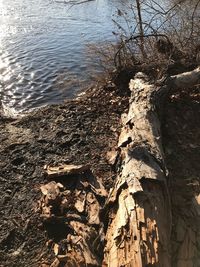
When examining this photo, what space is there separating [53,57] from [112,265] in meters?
8.06

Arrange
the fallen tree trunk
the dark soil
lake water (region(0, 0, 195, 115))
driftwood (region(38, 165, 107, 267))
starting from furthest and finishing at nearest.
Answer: lake water (region(0, 0, 195, 115))
the dark soil
driftwood (region(38, 165, 107, 267))
the fallen tree trunk

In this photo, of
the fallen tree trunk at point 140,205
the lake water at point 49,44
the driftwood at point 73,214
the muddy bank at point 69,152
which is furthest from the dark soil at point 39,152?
the lake water at point 49,44

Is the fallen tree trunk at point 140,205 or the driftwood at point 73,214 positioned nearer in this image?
the fallen tree trunk at point 140,205

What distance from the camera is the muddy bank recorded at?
13.9ft

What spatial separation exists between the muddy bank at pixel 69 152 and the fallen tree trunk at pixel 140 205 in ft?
1.40

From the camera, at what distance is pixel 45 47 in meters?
11.4

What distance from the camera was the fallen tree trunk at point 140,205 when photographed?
130 inches

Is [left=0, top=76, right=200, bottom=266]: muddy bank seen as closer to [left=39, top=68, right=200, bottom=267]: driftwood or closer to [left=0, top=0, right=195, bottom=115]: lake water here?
[left=39, top=68, right=200, bottom=267]: driftwood

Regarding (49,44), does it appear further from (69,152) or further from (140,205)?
(140,205)

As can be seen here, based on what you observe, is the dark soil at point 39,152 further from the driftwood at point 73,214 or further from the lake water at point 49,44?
the lake water at point 49,44

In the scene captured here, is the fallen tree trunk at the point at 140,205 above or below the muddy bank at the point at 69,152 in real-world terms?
above

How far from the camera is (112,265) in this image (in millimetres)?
3322

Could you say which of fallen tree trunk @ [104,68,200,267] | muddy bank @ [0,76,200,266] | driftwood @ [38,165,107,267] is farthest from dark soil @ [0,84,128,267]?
fallen tree trunk @ [104,68,200,267]

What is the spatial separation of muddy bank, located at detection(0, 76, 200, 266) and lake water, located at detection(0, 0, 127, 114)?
1.24 meters
